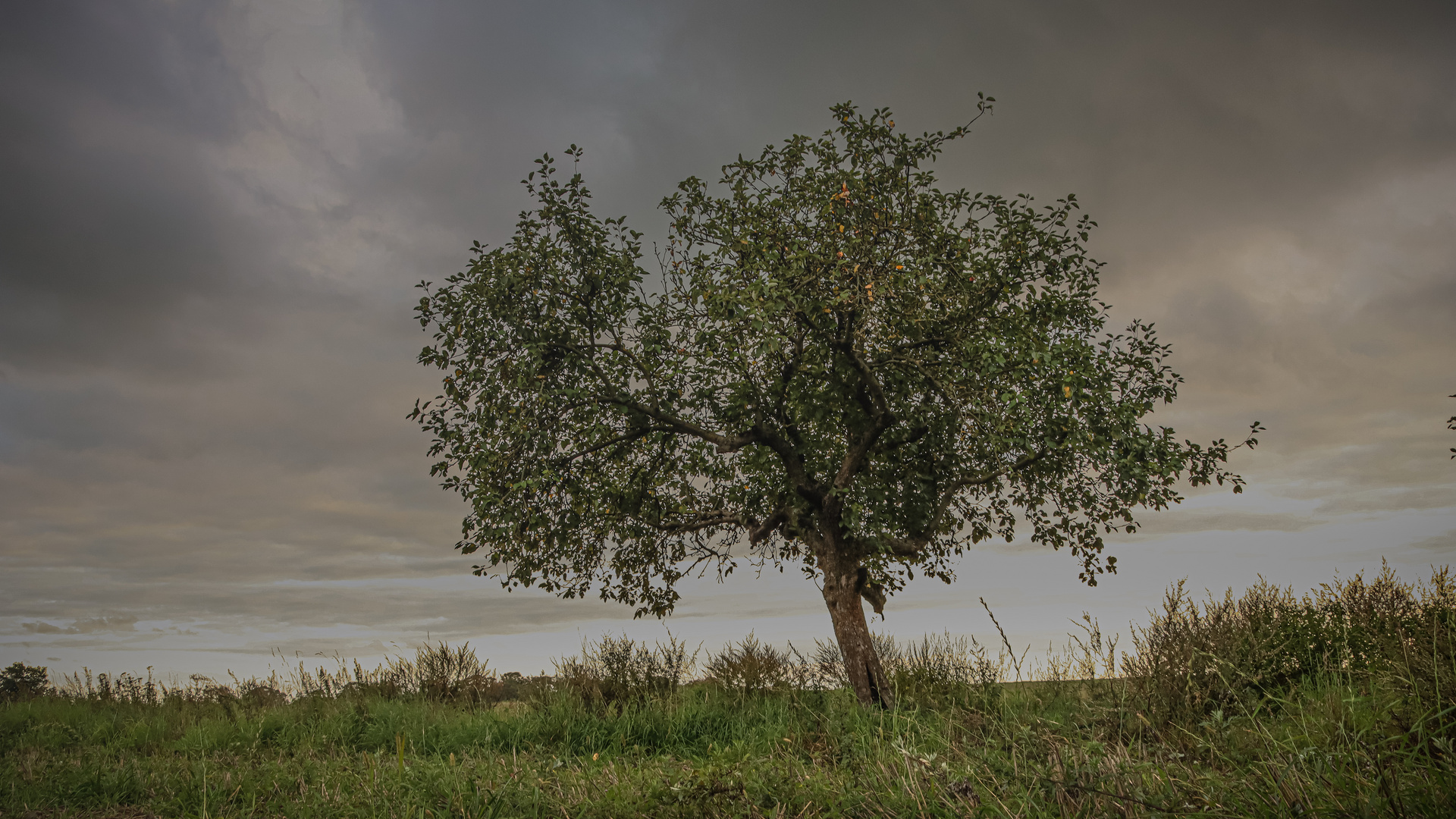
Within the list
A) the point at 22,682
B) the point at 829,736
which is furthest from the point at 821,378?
the point at 22,682

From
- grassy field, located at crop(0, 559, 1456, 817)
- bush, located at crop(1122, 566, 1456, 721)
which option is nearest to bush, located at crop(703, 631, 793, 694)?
grassy field, located at crop(0, 559, 1456, 817)

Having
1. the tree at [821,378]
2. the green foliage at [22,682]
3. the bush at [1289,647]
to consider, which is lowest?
the green foliage at [22,682]

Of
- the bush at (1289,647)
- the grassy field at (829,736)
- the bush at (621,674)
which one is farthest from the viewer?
the bush at (621,674)

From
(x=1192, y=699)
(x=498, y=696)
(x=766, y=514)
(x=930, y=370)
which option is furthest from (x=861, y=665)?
(x=498, y=696)

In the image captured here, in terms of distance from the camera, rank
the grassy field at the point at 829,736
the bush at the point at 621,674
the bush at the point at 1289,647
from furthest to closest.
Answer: the bush at the point at 621,674
the bush at the point at 1289,647
the grassy field at the point at 829,736

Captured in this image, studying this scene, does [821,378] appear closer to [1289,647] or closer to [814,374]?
[814,374]

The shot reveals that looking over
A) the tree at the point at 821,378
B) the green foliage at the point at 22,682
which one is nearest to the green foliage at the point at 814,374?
the tree at the point at 821,378

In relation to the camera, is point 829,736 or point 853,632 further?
point 853,632

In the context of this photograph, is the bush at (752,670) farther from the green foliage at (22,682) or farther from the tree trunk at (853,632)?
the green foliage at (22,682)

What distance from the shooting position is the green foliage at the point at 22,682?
1737 cm

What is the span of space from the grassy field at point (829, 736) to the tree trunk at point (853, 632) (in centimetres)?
55

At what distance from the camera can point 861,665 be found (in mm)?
12734

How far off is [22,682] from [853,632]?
2065 cm

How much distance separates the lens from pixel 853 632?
12969 millimetres
